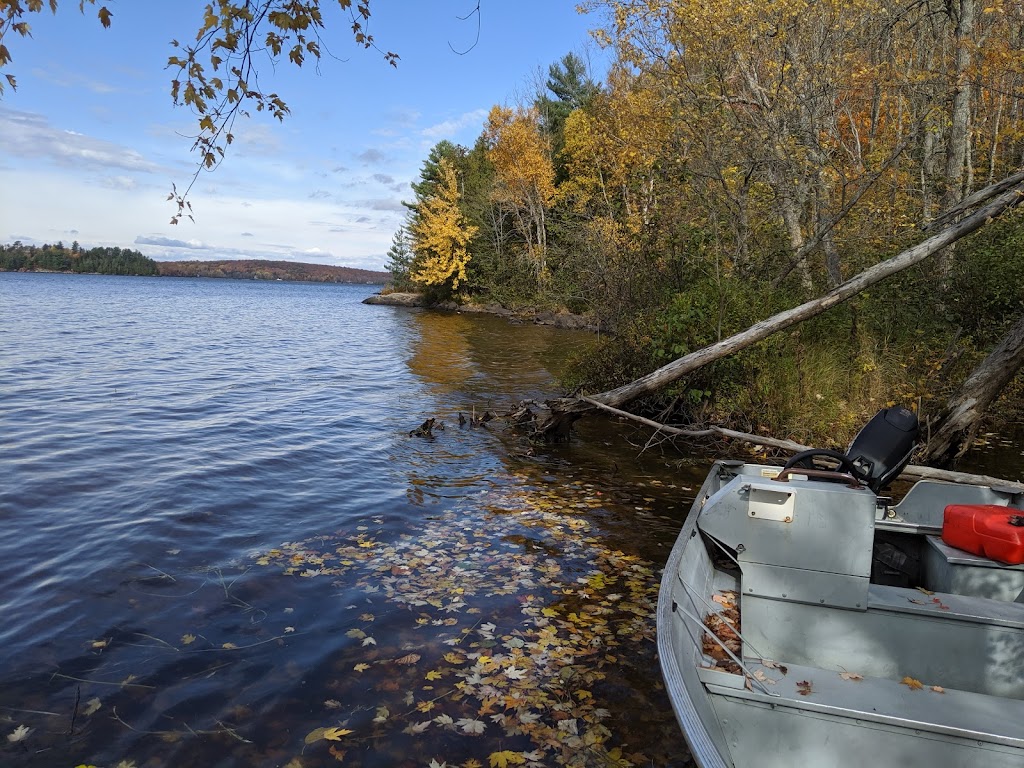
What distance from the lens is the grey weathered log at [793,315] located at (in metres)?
8.84

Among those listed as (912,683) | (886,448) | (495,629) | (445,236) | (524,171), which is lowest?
(495,629)

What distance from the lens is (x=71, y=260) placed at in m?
138

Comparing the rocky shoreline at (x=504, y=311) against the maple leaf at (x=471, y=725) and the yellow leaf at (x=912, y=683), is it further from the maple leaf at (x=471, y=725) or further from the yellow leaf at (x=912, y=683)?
the yellow leaf at (x=912, y=683)

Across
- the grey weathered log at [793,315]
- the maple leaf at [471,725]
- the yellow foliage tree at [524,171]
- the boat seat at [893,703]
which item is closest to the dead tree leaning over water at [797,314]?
the grey weathered log at [793,315]

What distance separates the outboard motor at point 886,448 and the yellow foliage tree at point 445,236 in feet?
158

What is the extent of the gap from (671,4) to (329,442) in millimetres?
11914

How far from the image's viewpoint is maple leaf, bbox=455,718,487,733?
4.32 meters

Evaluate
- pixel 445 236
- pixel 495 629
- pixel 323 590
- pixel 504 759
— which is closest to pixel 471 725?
pixel 504 759

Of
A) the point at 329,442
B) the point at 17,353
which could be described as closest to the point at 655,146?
the point at 329,442

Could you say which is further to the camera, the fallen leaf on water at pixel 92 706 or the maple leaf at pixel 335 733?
the fallen leaf on water at pixel 92 706

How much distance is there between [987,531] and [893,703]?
175 centimetres

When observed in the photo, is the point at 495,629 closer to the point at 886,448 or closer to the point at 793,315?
the point at 886,448

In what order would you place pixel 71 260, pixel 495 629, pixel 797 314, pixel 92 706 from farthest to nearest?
pixel 71 260 < pixel 797 314 < pixel 495 629 < pixel 92 706

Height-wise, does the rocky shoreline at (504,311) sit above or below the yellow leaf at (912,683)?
above
